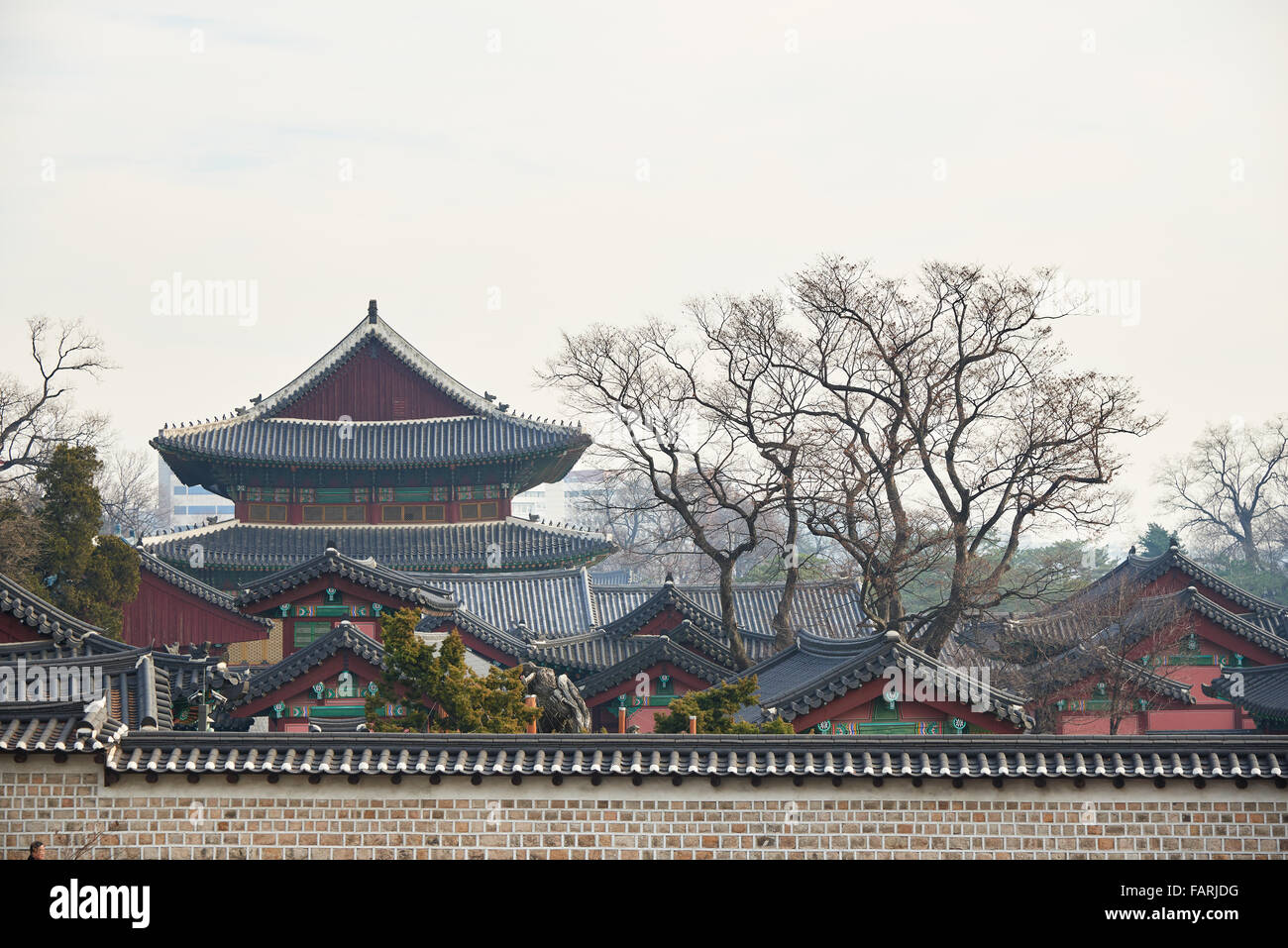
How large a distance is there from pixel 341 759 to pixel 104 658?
7118mm

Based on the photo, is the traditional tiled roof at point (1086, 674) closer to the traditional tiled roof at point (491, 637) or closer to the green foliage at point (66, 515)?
the traditional tiled roof at point (491, 637)

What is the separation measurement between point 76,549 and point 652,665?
1494cm

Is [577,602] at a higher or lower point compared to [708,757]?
higher

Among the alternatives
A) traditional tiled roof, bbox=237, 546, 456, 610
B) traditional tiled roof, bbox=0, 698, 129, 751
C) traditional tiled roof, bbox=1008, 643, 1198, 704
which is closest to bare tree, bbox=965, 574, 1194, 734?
traditional tiled roof, bbox=1008, 643, 1198, 704

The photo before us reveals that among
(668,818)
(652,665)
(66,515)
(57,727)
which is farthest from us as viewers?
(66,515)

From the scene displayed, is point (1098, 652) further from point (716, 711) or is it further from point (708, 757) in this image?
point (708, 757)

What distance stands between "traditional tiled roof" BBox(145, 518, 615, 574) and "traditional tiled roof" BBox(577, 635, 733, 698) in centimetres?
1450

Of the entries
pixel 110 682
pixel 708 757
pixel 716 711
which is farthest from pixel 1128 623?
pixel 110 682

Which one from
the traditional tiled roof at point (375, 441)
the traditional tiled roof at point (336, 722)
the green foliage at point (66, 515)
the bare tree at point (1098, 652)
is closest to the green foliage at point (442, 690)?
the traditional tiled roof at point (336, 722)

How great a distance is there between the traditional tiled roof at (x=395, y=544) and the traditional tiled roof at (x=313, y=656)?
16.9m

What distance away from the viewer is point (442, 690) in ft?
72.1

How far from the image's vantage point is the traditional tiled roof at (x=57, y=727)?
50.6 ft

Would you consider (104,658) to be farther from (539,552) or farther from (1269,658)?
(1269,658)

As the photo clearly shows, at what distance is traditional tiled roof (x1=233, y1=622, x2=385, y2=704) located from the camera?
93.1 feet
